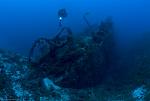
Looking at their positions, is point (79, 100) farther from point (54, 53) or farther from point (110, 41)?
point (110, 41)

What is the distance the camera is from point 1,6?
179ft

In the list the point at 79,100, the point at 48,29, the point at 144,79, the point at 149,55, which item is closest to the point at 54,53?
the point at 79,100

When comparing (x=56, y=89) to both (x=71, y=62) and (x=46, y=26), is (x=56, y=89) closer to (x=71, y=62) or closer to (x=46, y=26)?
(x=71, y=62)

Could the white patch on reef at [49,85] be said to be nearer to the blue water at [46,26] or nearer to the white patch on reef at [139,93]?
the white patch on reef at [139,93]

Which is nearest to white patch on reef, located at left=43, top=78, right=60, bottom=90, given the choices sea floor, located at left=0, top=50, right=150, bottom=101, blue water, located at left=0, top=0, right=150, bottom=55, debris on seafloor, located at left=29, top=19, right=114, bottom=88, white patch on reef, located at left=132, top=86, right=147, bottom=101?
sea floor, located at left=0, top=50, right=150, bottom=101

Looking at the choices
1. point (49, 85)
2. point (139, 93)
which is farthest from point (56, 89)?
point (139, 93)

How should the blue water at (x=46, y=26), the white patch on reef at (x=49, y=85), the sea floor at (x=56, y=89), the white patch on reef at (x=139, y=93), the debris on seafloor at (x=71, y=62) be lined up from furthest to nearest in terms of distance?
the blue water at (x=46, y=26) → the debris on seafloor at (x=71, y=62) → the white patch on reef at (x=49, y=85) → the white patch on reef at (x=139, y=93) → the sea floor at (x=56, y=89)

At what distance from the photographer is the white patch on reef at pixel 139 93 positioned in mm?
13613

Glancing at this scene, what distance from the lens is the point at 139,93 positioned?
14094 millimetres

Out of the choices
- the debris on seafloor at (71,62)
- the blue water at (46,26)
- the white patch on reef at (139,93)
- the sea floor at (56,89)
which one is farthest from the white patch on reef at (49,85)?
the blue water at (46,26)

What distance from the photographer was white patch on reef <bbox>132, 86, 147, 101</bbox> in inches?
536

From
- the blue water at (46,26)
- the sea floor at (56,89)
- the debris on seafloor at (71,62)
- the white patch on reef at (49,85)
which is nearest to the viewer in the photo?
the sea floor at (56,89)

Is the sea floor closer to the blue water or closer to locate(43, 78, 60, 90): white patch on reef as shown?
locate(43, 78, 60, 90): white patch on reef

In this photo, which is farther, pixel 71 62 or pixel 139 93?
pixel 71 62
